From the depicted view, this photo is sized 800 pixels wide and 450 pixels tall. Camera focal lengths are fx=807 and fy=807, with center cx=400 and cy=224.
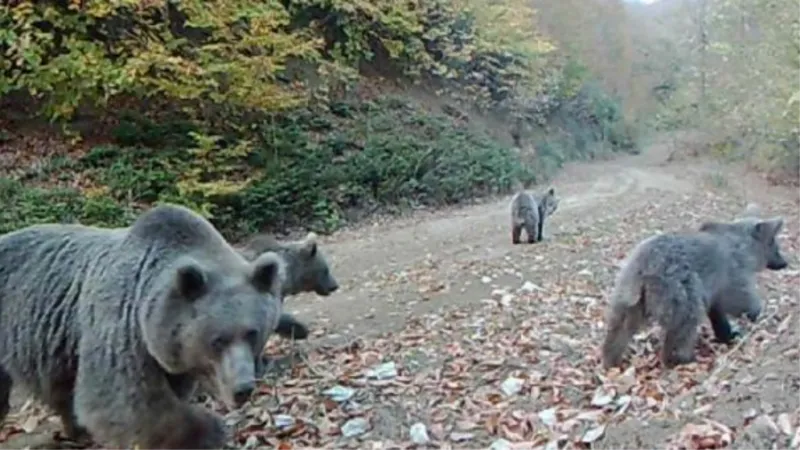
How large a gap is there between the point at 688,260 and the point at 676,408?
1889 mm

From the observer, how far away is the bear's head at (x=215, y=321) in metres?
3.65

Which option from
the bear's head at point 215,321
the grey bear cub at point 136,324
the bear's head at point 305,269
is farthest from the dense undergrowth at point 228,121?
the bear's head at point 215,321

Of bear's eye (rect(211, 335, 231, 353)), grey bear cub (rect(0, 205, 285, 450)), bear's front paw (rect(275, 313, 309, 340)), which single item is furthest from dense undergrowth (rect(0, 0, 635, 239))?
bear's eye (rect(211, 335, 231, 353))

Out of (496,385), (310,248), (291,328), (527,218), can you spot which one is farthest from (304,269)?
(527,218)

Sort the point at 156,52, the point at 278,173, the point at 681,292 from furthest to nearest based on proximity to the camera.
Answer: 1. the point at 278,173
2. the point at 156,52
3. the point at 681,292

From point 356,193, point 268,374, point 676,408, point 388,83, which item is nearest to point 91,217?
point 356,193

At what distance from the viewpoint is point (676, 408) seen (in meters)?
4.34

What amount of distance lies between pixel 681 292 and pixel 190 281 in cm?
365

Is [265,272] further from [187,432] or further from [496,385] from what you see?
[496,385]

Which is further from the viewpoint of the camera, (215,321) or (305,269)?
(305,269)

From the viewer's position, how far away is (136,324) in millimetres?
4039

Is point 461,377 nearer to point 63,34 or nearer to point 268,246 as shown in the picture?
point 268,246

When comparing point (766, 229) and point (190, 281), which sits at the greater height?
point (190, 281)

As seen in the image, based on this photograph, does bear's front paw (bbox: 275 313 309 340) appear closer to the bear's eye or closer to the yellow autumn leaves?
the bear's eye
